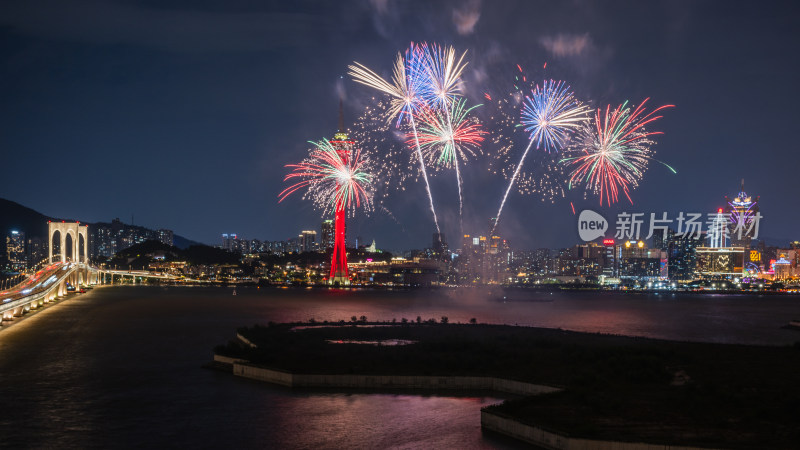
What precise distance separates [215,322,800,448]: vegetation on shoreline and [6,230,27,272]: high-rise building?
515ft

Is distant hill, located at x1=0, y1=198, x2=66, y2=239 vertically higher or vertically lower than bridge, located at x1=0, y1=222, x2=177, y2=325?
higher

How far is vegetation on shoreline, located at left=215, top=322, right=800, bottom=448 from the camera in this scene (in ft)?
46.7

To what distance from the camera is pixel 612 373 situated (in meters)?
19.6

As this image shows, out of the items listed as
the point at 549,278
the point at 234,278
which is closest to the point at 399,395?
the point at 234,278

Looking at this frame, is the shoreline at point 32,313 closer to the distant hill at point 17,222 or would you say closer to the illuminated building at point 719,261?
the distant hill at point 17,222

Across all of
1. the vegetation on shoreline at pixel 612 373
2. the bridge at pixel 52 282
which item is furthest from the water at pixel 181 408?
the bridge at pixel 52 282

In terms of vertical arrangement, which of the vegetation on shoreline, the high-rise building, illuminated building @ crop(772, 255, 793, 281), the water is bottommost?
illuminated building @ crop(772, 255, 793, 281)

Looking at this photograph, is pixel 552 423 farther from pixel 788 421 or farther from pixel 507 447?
pixel 788 421

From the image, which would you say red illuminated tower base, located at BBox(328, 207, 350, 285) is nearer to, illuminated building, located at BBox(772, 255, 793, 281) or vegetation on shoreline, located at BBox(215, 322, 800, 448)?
vegetation on shoreline, located at BBox(215, 322, 800, 448)

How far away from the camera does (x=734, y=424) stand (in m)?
14.5

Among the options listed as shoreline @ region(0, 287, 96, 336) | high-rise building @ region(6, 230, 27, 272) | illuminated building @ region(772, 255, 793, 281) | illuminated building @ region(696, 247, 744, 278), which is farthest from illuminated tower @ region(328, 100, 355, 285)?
illuminated building @ region(772, 255, 793, 281)

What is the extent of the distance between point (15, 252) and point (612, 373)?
177315 mm

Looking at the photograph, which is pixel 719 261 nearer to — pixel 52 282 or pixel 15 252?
pixel 52 282

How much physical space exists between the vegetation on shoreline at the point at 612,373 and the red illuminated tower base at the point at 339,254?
68240mm
